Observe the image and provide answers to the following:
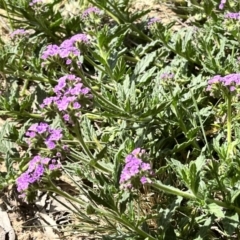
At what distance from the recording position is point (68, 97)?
302cm

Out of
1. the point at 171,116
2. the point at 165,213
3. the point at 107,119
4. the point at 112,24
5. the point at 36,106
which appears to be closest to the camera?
the point at 165,213

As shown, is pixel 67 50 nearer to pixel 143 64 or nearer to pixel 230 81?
pixel 230 81

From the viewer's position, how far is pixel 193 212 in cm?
345

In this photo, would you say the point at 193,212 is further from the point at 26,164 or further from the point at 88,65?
the point at 88,65

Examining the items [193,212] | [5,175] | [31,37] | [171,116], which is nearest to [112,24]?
[31,37]

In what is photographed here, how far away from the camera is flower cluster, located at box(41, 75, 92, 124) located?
2961mm

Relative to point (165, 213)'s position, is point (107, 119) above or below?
above

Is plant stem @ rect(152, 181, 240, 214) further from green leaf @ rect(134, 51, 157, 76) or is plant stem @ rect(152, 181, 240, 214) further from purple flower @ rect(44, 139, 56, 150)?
green leaf @ rect(134, 51, 157, 76)

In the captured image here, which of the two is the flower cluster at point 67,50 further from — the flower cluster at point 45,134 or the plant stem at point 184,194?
the plant stem at point 184,194

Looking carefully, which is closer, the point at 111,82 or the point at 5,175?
the point at 5,175

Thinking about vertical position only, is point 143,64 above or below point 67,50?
below

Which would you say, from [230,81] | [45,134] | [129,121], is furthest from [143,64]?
[45,134]

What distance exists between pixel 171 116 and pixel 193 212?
0.79 meters

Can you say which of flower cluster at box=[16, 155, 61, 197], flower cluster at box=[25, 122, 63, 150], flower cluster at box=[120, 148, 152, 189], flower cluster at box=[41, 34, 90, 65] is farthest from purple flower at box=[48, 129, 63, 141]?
flower cluster at box=[41, 34, 90, 65]
